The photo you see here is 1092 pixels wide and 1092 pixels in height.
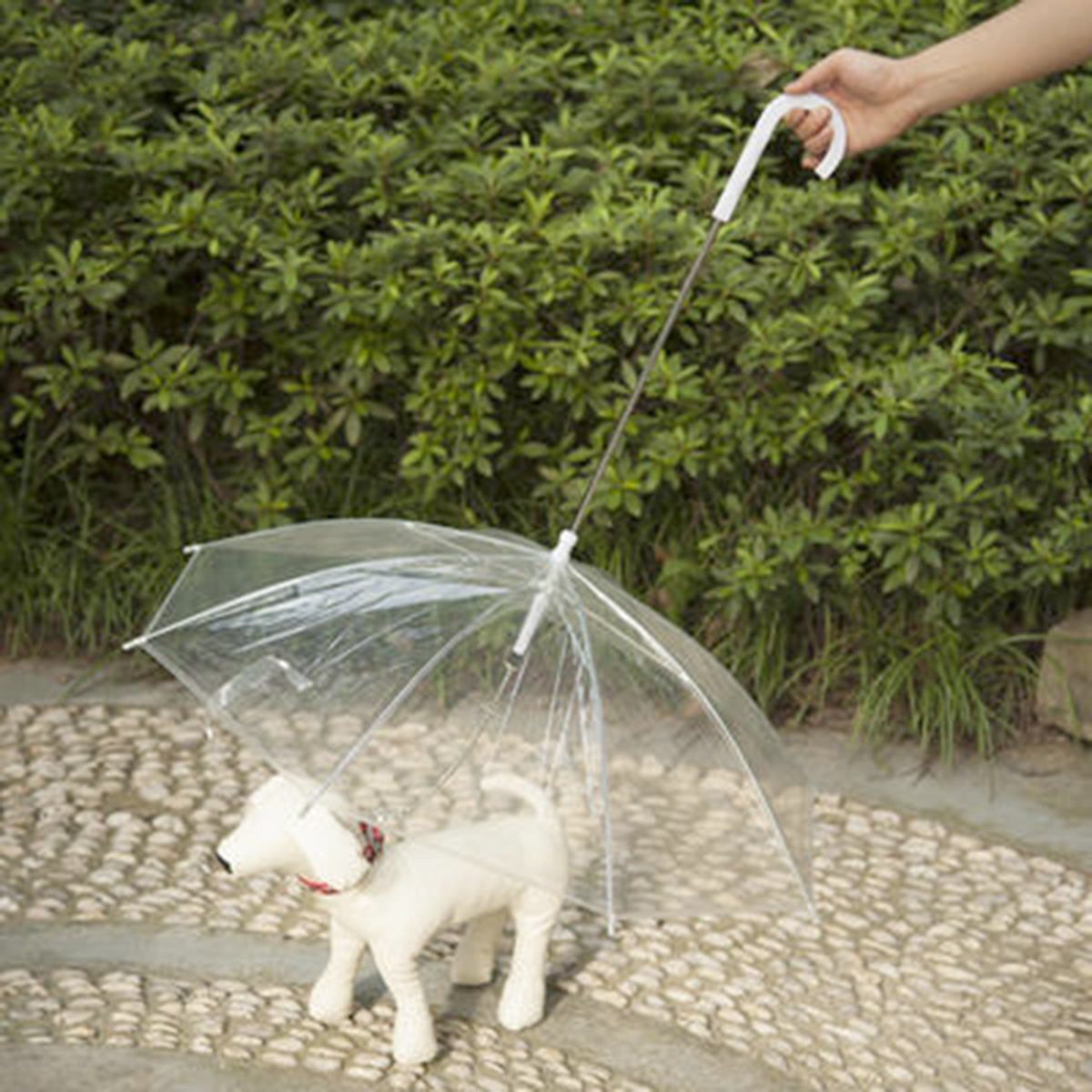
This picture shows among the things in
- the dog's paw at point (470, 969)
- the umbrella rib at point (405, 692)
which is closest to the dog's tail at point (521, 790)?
the umbrella rib at point (405, 692)

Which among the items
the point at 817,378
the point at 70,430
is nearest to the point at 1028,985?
the point at 817,378

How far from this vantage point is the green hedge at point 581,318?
4.24m

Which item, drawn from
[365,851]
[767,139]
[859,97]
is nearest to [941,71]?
[859,97]

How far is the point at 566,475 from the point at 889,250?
0.96 metres

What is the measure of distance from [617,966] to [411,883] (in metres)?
0.65

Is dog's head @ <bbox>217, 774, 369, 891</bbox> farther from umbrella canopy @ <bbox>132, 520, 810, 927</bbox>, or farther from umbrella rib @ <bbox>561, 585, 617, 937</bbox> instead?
umbrella rib @ <bbox>561, 585, 617, 937</bbox>

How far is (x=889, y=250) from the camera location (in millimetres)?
4266

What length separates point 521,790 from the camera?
2723 mm

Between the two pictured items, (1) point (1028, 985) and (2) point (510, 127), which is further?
(2) point (510, 127)

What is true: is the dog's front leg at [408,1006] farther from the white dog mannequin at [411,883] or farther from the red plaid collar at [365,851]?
the red plaid collar at [365,851]

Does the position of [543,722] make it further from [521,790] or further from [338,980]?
[338,980]

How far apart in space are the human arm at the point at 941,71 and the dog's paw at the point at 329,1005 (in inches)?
64.1

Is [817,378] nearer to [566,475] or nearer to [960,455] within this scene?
[960,455]

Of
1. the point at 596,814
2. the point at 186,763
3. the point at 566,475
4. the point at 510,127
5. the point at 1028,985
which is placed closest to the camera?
the point at 596,814
